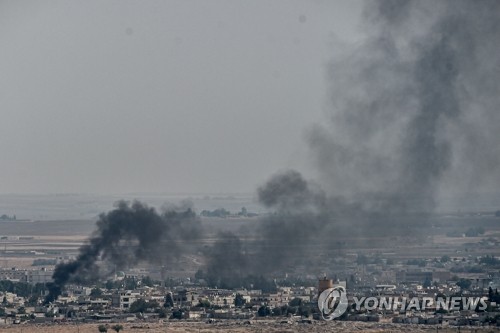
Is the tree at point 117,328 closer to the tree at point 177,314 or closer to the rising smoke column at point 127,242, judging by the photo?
the tree at point 177,314

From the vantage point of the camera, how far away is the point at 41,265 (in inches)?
4840

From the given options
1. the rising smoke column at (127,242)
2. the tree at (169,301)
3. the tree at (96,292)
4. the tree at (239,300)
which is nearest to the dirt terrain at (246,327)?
the tree at (239,300)

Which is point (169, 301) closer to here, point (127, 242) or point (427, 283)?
point (127, 242)

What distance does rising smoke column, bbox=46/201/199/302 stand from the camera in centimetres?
8856

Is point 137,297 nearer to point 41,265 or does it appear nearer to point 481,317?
point 481,317

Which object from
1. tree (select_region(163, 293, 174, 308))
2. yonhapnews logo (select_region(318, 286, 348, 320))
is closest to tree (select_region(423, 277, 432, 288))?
yonhapnews logo (select_region(318, 286, 348, 320))

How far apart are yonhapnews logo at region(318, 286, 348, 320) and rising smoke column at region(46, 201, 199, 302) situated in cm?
1680

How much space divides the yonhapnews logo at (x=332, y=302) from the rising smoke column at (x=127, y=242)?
1680cm

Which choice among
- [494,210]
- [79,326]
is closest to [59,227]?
[494,210]

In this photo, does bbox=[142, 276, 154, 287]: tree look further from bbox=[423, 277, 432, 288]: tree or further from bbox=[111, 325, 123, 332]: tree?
bbox=[111, 325, 123, 332]: tree

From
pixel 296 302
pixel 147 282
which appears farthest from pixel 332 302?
pixel 147 282

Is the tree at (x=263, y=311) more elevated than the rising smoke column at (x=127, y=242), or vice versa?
the rising smoke column at (x=127, y=242)

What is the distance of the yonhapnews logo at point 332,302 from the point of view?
2744 inches

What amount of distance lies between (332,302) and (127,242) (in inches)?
933
